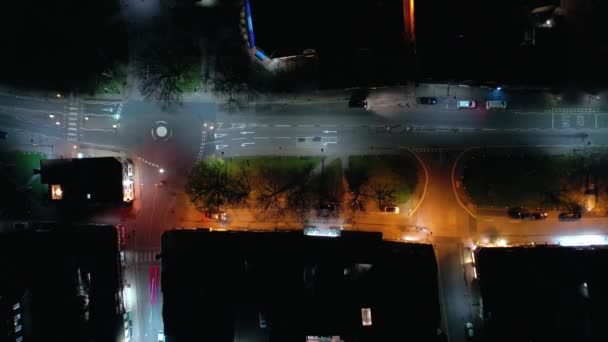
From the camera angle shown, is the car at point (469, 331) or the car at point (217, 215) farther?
the car at point (217, 215)

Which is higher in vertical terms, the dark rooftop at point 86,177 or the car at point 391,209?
the dark rooftop at point 86,177

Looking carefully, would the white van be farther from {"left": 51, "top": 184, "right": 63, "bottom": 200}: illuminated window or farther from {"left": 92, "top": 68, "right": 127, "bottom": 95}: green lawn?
{"left": 51, "top": 184, "right": 63, "bottom": 200}: illuminated window

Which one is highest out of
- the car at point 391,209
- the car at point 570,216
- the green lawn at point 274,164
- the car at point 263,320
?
the green lawn at point 274,164

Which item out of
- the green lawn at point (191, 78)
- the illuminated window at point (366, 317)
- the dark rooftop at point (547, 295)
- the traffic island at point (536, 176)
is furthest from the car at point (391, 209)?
the green lawn at point (191, 78)

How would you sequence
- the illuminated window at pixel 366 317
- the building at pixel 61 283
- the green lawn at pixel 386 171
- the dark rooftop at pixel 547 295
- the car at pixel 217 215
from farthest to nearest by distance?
1. the car at pixel 217 215
2. the green lawn at pixel 386 171
3. the building at pixel 61 283
4. the illuminated window at pixel 366 317
5. the dark rooftop at pixel 547 295

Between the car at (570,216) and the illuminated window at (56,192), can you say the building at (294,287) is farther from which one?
the car at (570,216)

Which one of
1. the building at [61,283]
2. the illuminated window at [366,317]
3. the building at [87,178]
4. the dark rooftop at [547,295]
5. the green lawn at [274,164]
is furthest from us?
the green lawn at [274,164]

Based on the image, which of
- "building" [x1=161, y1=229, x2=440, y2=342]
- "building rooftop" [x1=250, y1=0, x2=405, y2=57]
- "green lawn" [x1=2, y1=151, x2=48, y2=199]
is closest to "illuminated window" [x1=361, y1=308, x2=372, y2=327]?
"building" [x1=161, y1=229, x2=440, y2=342]

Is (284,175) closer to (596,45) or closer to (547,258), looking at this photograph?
(547,258)
